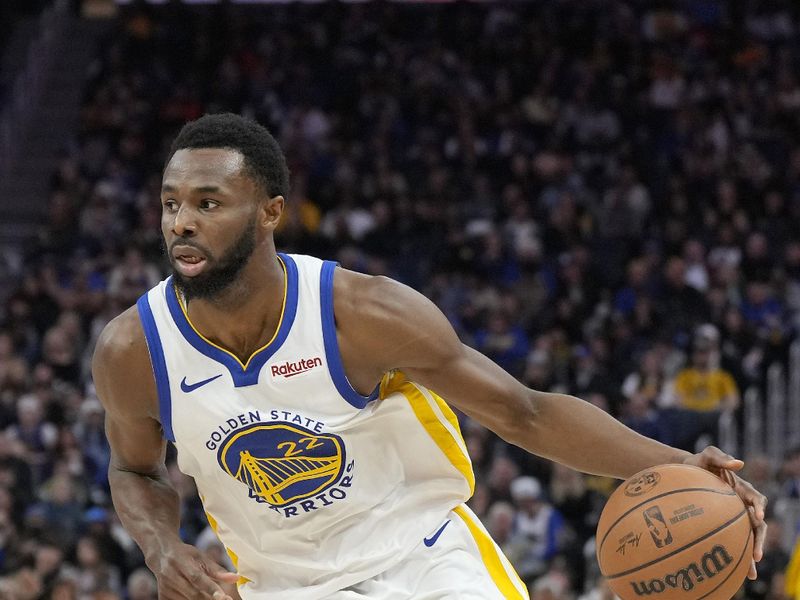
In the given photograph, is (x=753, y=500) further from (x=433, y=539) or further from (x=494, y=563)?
(x=433, y=539)

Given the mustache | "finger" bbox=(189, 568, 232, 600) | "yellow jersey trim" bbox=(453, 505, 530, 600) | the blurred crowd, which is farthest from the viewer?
the blurred crowd

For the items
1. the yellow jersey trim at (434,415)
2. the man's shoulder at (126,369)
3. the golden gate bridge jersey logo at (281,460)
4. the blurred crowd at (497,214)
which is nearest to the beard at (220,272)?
the man's shoulder at (126,369)

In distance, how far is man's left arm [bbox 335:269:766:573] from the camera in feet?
12.3

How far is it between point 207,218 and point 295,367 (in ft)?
1.60

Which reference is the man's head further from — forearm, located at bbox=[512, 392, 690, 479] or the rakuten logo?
forearm, located at bbox=[512, 392, 690, 479]

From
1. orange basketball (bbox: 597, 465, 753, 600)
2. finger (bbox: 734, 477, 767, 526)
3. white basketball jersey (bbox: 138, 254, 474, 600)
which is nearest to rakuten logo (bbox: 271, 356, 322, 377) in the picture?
white basketball jersey (bbox: 138, 254, 474, 600)

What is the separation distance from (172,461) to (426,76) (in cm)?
744

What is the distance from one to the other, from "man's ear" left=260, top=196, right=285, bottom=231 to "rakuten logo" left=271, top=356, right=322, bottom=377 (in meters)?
0.40

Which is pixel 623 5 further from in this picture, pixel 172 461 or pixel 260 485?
pixel 260 485

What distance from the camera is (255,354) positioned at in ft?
12.4

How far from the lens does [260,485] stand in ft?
12.3

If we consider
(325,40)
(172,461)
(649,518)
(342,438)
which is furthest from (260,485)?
(325,40)

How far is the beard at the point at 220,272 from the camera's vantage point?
369 cm

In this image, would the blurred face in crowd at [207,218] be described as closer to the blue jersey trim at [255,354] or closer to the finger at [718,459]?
the blue jersey trim at [255,354]
